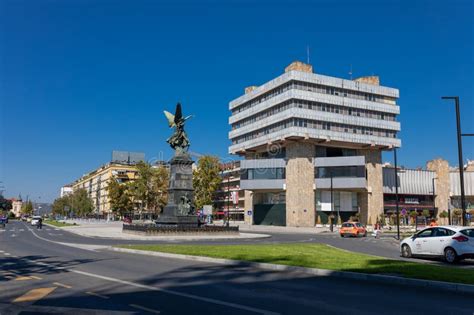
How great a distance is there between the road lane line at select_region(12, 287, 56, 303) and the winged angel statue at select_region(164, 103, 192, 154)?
2803cm

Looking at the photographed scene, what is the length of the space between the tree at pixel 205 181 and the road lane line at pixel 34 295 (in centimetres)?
7427

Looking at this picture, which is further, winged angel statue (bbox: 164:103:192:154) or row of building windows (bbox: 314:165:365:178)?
row of building windows (bbox: 314:165:365:178)

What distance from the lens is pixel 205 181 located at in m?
84.8

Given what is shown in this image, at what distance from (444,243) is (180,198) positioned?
2250 cm

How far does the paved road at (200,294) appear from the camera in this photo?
765 cm

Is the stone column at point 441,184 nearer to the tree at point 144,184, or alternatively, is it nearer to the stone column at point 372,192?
the stone column at point 372,192

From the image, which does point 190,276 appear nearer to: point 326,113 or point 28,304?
point 28,304

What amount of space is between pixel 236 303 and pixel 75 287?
4124mm

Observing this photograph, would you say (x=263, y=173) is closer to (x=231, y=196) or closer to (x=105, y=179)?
(x=231, y=196)

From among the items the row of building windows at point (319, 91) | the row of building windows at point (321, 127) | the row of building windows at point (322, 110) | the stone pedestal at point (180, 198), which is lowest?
the stone pedestal at point (180, 198)

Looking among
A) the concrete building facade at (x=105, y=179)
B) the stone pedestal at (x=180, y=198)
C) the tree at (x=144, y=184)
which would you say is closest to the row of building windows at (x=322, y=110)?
the tree at (x=144, y=184)

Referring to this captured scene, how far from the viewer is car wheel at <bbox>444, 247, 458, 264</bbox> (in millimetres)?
16234

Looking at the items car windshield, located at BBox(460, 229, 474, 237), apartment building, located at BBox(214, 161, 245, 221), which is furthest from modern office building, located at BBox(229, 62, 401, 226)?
car windshield, located at BBox(460, 229, 474, 237)

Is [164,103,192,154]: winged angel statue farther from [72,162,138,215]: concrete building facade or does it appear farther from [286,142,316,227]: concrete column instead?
[72,162,138,215]: concrete building facade
